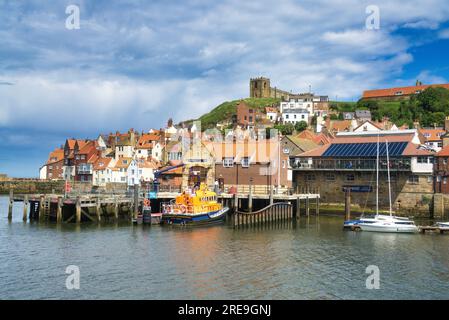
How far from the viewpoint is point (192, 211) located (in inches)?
1873

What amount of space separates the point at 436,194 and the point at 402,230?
13160 mm

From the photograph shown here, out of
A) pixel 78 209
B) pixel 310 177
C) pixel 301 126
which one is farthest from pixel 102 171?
pixel 301 126

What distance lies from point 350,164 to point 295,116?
70997mm

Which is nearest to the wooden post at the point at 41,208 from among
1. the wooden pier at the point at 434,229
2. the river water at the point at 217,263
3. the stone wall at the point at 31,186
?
the river water at the point at 217,263

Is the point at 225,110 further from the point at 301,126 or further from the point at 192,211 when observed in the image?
the point at 192,211

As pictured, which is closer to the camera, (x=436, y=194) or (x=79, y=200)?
(x=79, y=200)

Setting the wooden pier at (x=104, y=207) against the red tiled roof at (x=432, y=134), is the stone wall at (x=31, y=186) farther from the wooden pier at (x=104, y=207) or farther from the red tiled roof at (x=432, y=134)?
the red tiled roof at (x=432, y=134)

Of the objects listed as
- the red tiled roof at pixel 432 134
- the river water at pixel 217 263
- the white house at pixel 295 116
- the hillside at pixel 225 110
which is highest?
the hillside at pixel 225 110

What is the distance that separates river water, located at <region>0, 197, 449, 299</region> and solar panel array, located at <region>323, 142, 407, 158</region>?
1810 cm

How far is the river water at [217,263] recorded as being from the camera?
24.9 metres

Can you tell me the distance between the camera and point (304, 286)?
26031 mm
